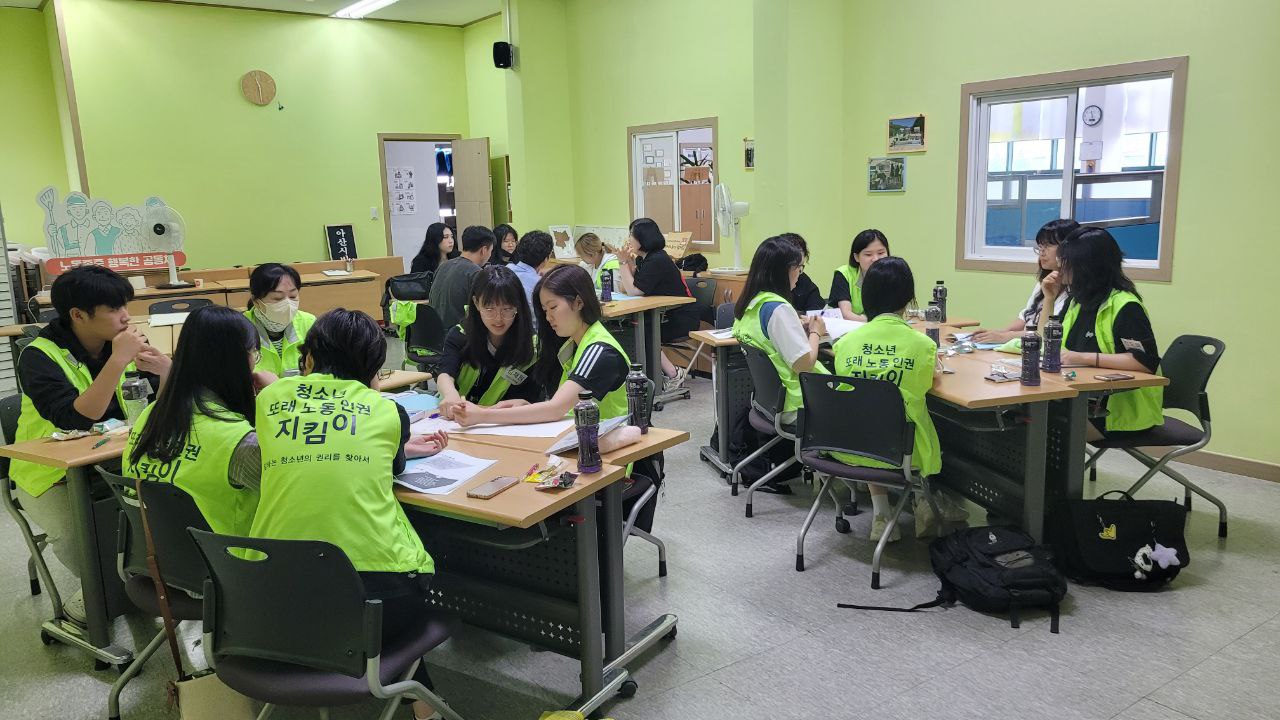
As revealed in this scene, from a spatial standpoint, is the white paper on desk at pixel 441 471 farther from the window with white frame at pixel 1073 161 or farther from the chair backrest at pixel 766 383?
the window with white frame at pixel 1073 161

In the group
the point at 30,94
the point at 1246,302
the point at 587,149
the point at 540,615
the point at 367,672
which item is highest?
the point at 30,94

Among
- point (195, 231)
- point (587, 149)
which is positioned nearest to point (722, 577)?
point (587, 149)

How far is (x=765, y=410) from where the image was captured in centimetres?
404

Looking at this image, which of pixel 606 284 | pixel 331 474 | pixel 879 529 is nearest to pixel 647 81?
pixel 606 284

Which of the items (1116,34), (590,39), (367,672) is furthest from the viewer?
(590,39)

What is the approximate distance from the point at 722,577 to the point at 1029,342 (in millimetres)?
1454

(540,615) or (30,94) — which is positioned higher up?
(30,94)

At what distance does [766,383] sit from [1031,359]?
114 centimetres

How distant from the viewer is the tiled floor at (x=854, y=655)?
2564 mm

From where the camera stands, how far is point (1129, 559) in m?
3.18

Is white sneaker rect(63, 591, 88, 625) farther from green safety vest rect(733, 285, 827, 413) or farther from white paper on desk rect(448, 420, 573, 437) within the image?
green safety vest rect(733, 285, 827, 413)

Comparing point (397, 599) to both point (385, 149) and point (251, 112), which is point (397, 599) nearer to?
point (251, 112)

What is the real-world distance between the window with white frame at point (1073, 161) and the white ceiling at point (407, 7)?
583 cm

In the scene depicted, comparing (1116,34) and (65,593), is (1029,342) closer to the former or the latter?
(1116,34)
